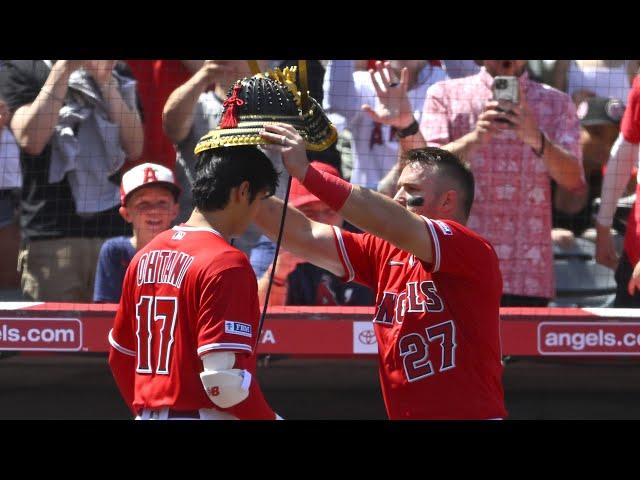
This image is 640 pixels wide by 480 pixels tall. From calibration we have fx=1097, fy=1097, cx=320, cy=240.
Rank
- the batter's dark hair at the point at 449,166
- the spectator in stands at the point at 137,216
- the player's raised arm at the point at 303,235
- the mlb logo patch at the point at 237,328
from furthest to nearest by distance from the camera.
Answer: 1. the spectator in stands at the point at 137,216
2. the player's raised arm at the point at 303,235
3. the batter's dark hair at the point at 449,166
4. the mlb logo patch at the point at 237,328

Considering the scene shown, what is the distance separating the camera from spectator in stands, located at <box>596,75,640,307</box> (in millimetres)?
6129

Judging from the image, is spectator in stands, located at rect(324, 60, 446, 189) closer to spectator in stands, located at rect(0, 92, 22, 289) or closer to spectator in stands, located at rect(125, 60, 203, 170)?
spectator in stands, located at rect(125, 60, 203, 170)

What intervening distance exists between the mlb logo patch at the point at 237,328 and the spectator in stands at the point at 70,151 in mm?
3490

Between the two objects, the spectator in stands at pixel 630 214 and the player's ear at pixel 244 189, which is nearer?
the player's ear at pixel 244 189

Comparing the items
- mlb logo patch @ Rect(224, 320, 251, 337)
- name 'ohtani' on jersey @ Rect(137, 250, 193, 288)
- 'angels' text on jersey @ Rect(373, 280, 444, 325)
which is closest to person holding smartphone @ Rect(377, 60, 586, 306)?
'angels' text on jersey @ Rect(373, 280, 444, 325)

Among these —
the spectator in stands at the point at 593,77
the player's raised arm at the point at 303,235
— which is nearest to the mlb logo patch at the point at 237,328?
the player's raised arm at the point at 303,235

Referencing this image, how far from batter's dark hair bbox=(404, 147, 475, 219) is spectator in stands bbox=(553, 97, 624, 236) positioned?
3.03 m

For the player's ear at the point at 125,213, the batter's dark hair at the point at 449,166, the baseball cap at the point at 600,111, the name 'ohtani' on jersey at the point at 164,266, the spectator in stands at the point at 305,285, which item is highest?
the baseball cap at the point at 600,111

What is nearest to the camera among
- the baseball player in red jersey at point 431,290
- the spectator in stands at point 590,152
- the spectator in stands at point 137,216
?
the baseball player in red jersey at point 431,290

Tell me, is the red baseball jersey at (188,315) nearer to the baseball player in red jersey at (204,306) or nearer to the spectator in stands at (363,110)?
the baseball player in red jersey at (204,306)

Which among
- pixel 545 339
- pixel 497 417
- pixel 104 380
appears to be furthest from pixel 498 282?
pixel 104 380

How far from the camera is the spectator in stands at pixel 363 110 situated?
6.36 meters

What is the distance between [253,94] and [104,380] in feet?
12.9

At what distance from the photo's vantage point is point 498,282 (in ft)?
11.4
